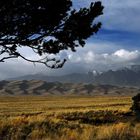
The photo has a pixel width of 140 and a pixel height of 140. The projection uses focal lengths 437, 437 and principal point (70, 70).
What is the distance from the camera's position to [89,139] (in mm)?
16328

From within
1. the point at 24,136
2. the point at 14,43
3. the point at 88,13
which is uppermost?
the point at 88,13

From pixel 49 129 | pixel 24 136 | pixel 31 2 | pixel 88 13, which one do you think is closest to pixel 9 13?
pixel 31 2

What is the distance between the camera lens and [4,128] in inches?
750

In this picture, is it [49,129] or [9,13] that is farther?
[49,129]

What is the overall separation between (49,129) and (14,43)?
4.53 meters

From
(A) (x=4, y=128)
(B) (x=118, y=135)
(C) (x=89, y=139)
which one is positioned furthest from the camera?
(A) (x=4, y=128)

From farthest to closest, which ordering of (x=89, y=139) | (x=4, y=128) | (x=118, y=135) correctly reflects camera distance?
(x=4, y=128), (x=118, y=135), (x=89, y=139)

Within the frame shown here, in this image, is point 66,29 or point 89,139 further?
Result: point 66,29

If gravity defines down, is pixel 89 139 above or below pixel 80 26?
below

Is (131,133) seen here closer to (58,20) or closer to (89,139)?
(89,139)

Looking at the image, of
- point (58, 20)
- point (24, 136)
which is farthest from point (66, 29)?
point (24, 136)

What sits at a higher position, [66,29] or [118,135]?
[66,29]

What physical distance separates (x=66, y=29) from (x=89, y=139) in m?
4.76

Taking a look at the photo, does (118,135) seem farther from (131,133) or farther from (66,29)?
(66,29)
